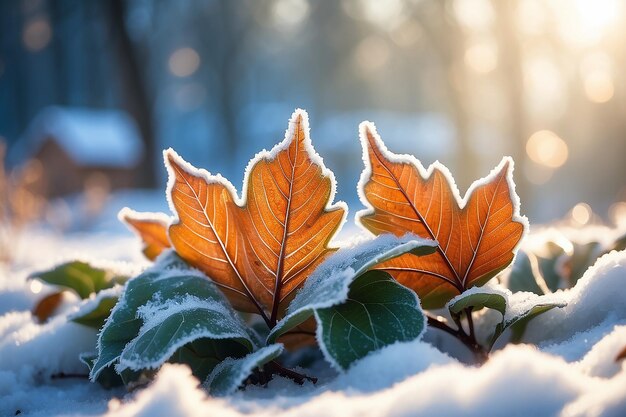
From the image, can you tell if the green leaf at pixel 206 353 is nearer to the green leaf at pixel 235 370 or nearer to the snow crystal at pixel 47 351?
the green leaf at pixel 235 370

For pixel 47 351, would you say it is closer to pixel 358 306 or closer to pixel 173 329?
pixel 173 329

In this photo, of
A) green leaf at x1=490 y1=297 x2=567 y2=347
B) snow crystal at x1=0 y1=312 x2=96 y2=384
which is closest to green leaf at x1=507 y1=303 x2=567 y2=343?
green leaf at x1=490 y1=297 x2=567 y2=347

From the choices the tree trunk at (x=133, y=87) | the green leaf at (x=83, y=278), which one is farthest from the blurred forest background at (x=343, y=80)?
the green leaf at (x=83, y=278)

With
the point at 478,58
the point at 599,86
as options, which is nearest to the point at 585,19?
the point at 478,58

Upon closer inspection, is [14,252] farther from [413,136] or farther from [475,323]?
[413,136]

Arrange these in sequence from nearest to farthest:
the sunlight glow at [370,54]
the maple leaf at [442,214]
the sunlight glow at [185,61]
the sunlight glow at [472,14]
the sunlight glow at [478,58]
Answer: the maple leaf at [442,214] → the sunlight glow at [472,14] → the sunlight glow at [478,58] → the sunlight glow at [370,54] → the sunlight glow at [185,61]

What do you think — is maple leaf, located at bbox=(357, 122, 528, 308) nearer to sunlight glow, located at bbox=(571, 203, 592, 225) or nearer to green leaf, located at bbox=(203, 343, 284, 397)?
green leaf, located at bbox=(203, 343, 284, 397)
